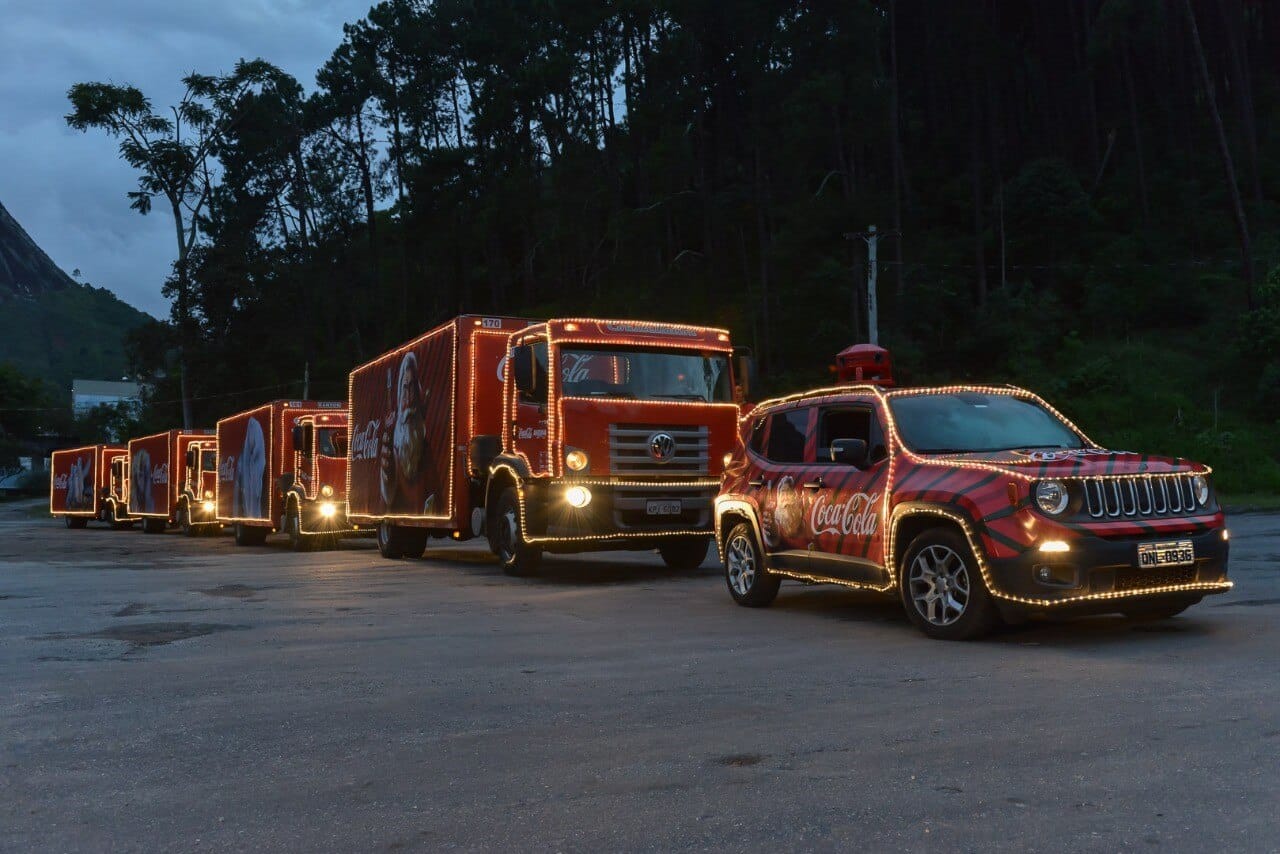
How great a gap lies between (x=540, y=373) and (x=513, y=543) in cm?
219

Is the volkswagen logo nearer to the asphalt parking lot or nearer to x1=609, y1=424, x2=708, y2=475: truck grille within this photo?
x1=609, y1=424, x2=708, y2=475: truck grille

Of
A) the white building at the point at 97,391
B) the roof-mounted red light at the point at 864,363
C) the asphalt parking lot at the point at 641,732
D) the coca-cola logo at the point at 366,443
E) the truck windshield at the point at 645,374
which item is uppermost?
the white building at the point at 97,391

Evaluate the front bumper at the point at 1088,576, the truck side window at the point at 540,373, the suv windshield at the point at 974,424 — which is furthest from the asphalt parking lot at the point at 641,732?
the truck side window at the point at 540,373

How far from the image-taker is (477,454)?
16.5 m

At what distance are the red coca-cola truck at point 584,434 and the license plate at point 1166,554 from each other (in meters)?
7.25

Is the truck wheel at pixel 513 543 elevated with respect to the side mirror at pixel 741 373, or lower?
lower

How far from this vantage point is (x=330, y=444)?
26219 mm

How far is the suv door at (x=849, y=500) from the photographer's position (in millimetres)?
9781

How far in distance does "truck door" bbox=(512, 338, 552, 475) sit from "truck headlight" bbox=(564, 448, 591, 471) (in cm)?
23

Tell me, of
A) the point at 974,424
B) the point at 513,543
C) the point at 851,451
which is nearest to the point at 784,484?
the point at 851,451

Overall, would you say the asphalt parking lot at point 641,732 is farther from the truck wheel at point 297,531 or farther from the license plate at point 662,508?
the truck wheel at point 297,531

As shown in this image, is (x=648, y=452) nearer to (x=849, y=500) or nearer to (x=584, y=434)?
(x=584, y=434)

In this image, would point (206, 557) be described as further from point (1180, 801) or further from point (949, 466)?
point (1180, 801)

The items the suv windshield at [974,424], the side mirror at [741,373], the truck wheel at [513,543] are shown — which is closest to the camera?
the suv windshield at [974,424]
